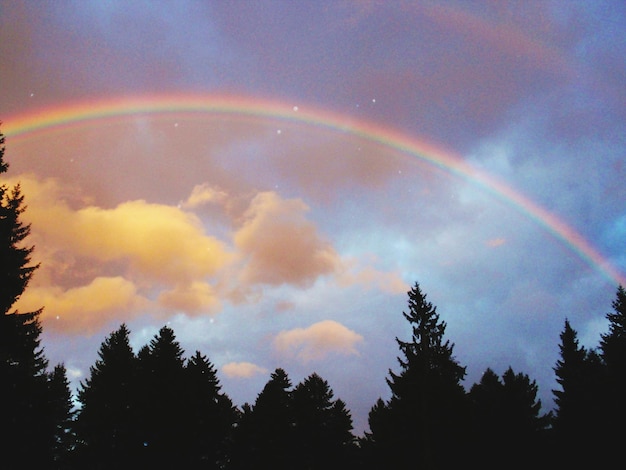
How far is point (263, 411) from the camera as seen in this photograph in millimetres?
45875

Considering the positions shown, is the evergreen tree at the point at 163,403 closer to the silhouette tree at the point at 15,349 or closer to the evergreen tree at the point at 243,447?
the evergreen tree at the point at 243,447

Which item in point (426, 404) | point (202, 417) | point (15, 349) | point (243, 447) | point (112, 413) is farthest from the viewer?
point (243, 447)

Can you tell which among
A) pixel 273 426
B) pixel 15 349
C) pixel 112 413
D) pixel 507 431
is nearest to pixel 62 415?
pixel 112 413

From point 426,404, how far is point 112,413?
25.6 metres

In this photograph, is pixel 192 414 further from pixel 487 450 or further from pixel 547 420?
pixel 547 420

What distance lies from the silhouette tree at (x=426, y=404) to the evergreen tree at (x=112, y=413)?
2025cm

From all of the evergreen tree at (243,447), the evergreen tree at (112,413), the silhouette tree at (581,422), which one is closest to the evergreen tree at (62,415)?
the evergreen tree at (112,413)

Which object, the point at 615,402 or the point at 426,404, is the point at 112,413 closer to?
the point at 426,404

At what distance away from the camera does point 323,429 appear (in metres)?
51.2

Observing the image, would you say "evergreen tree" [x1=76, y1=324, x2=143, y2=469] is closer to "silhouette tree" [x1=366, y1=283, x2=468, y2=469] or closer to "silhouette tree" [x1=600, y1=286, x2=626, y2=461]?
"silhouette tree" [x1=366, y1=283, x2=468, y2=469]

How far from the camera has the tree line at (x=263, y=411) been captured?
1861cm

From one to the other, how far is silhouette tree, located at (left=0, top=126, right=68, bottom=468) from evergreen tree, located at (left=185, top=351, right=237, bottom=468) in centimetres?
1880

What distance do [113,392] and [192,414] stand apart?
22.6 ft

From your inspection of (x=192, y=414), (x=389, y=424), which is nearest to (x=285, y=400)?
(x=192, y=414)
